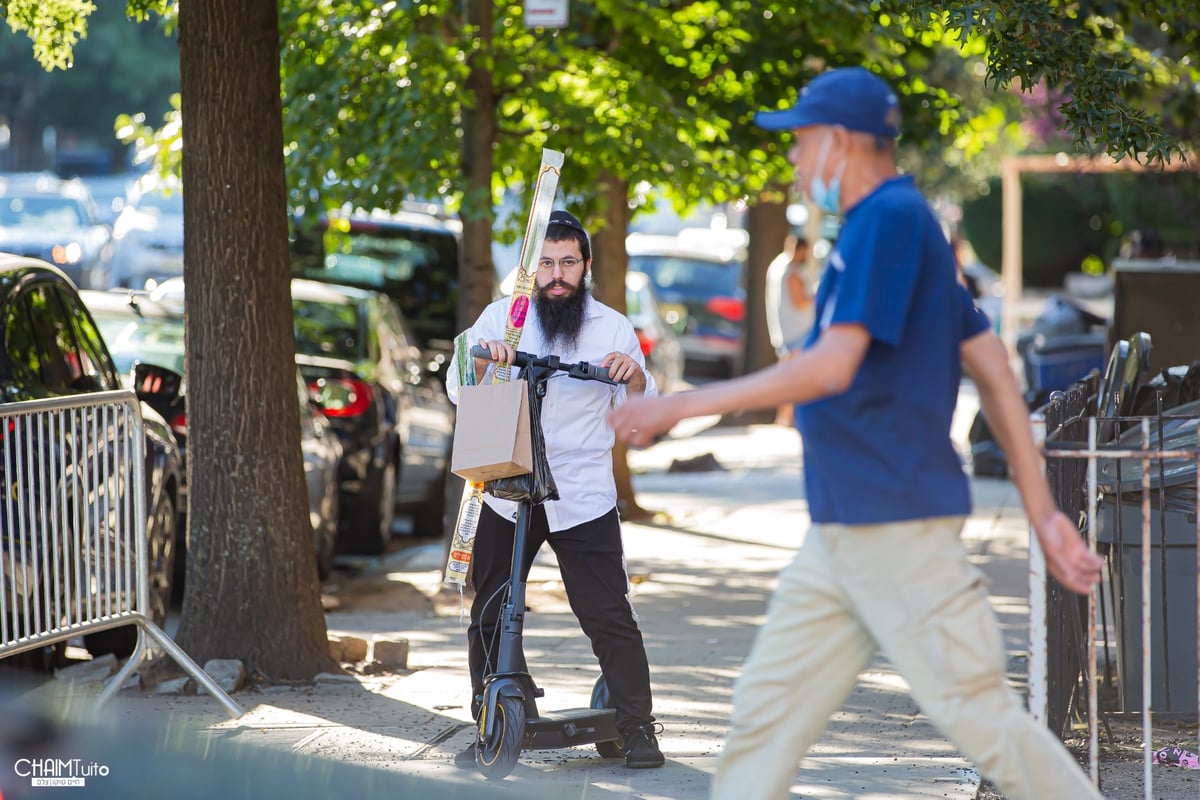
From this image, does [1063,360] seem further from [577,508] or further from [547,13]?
[577,508]

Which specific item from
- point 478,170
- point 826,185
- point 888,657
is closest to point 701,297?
point 478,170

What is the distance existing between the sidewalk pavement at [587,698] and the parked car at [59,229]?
40.9ft

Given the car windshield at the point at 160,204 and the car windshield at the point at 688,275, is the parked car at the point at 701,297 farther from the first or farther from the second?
the car windshield at the point at 160,204

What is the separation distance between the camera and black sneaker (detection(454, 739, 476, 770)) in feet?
17.7

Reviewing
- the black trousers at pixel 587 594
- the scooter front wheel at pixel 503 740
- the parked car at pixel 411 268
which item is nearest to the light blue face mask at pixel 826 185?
the black trousers at pixel 587 594

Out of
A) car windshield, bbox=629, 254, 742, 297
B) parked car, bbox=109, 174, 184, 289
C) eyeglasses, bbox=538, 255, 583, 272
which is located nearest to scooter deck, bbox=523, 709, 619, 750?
eyeglasses, bbox=538, 255, 583, 272

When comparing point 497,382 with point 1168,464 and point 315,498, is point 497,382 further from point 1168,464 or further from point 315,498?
point 315,498

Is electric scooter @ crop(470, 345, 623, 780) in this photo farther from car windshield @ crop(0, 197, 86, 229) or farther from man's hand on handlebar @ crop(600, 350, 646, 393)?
car windshield @ crop(0, 197, 86, 229)

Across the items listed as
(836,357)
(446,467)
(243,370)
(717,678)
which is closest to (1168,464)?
(717,678)

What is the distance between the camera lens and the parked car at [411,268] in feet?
46.9

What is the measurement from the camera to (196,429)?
271 inches

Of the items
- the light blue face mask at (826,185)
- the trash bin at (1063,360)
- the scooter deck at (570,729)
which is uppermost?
the light blue face mask at (826,185)

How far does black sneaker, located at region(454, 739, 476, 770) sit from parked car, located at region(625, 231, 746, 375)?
1850 centimetres

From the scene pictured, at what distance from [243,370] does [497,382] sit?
6.23 feet
